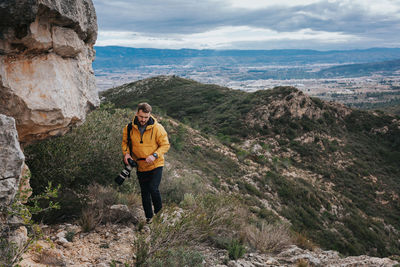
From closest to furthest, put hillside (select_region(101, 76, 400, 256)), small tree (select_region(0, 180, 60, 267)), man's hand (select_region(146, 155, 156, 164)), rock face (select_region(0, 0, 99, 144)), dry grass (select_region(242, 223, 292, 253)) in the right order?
1. small tree (select_region(0, 180, 60, 267))
2. rock face (select_region(0, 0, 99, 144))
3. man's hand (select_region(146, 155, 156, 164))
4. dry grass (select_region(242, 223, 292, 253))
5. hillside (select_region(101, 76, 400, 256))

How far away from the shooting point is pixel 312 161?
79.2 ft

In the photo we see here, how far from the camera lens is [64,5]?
3979 mm

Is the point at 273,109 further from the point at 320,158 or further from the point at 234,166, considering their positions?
the point at 234,166

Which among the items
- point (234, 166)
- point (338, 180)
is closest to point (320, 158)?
point (338, 180)

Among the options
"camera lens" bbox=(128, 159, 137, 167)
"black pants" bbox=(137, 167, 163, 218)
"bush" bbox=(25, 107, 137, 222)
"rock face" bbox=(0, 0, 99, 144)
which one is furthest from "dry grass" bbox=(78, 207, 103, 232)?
"rock face" bbox=(0, 0, 99, 144)

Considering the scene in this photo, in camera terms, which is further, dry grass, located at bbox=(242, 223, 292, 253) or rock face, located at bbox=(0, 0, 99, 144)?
dry grass, located at bbox=(242, 223, 292, 253)

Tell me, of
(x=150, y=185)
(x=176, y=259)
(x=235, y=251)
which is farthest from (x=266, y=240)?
(x=150, y=185)

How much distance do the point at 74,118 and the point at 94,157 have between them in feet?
4.95

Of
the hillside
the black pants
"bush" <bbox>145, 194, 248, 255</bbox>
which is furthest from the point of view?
the hillside

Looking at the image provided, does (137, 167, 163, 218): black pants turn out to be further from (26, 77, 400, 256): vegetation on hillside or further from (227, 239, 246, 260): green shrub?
(227, 239, 246, 260): green shrub

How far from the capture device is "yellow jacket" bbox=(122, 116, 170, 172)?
184 inches

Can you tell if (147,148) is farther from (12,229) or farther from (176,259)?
(12,229)

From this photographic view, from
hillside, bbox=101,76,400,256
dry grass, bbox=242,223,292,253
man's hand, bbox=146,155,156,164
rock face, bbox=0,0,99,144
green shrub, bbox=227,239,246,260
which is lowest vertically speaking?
hillside, bbox=101,76,400,256

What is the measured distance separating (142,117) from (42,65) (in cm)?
158
